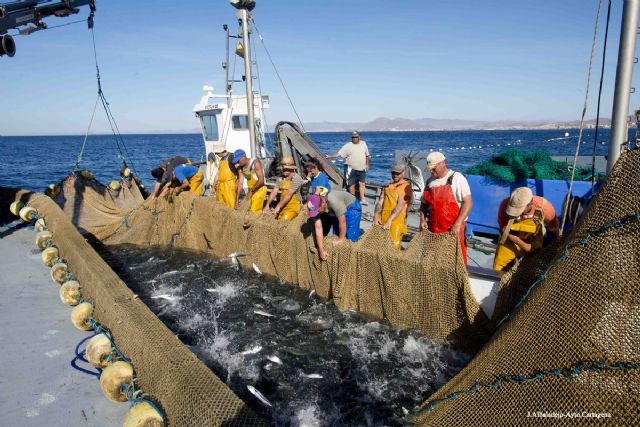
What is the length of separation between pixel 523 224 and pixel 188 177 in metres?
7.48

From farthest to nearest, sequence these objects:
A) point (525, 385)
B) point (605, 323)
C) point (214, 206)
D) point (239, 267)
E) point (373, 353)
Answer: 1. point (214, 206)
2. point (239, 267)
3. point (373, 353)
4. point (525, 385)
5. point (605, 323)

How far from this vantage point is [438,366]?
4422mm

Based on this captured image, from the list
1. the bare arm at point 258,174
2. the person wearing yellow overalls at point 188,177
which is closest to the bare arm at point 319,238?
the bare arm at point 258,174

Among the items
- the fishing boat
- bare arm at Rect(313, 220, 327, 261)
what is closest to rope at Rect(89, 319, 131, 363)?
the fishing boat

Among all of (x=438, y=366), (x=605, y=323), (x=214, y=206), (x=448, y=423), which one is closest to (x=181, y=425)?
(x=448, y=423)

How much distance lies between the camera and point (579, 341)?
2.58 meters

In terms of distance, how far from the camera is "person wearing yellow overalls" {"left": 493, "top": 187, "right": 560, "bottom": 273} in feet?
14.0

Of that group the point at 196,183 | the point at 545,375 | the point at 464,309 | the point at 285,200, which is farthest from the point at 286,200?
the point at 545,375

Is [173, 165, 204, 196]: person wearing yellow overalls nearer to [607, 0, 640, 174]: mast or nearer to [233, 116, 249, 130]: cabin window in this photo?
[233, 116, 249, 130]: cabin window

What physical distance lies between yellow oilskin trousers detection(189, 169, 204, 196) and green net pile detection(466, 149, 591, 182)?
6.32 metres

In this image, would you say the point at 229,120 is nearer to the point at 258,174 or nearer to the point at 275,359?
the point at 258,174

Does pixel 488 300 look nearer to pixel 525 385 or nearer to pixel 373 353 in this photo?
pixel 373 353

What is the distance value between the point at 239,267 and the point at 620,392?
20.6ft

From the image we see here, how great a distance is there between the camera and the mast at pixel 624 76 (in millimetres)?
4438
